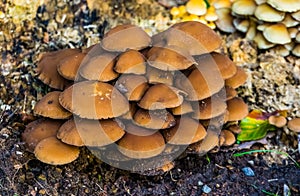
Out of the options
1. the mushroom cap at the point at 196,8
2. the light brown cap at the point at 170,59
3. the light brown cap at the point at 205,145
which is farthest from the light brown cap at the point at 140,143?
the mushroom cap at the point at 196,8

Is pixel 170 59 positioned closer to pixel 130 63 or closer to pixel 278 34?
pixel 130 63

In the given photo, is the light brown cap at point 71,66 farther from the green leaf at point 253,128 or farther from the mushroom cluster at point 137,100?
the green leaf at point 253,128

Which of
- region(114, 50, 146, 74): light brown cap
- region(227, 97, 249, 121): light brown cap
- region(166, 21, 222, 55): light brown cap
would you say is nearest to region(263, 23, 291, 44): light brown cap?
region(227, 97, 249, 121): light brown cap

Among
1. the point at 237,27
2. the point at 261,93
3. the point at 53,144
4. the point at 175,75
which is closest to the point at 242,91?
the point at 261,93

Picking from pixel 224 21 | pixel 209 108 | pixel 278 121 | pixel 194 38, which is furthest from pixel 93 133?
pixel 224 21

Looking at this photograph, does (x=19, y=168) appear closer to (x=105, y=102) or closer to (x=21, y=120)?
(x=21, y=120)
